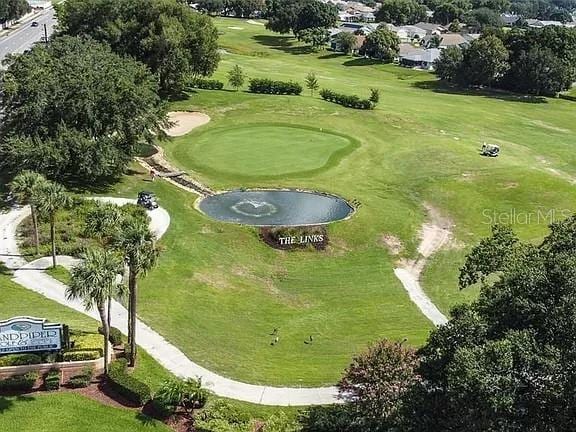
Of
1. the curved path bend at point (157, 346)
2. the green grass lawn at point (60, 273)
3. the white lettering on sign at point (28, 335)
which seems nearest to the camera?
the white lettering on sign at point (28, 335)

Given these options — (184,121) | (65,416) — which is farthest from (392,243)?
(184,121)

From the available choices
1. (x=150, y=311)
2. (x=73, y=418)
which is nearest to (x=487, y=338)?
(x=73, y=418)

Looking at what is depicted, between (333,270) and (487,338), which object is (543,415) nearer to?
(487,338)

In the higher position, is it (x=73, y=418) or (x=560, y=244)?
(x=560, y=244)

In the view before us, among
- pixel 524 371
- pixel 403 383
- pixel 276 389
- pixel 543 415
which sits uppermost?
pixel 524 371

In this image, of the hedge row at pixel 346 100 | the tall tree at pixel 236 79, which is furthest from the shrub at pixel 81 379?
the tall tree at pixel 236 79

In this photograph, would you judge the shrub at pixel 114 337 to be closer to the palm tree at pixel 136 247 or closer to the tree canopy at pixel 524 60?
the palm tree at pixel 136 247

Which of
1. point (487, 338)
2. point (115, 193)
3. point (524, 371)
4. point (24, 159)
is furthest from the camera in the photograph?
point (115, 193)

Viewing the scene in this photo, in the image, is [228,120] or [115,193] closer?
[115,193]
